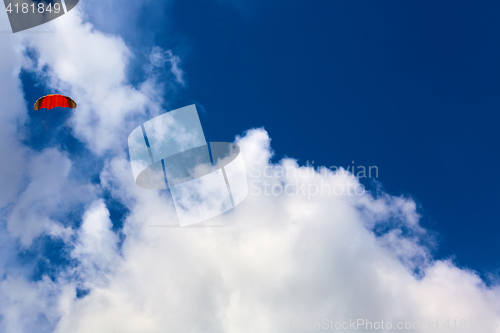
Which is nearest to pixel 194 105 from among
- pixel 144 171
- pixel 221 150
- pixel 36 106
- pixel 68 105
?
pixel 221 150

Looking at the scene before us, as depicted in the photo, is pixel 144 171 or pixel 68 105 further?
pixel 68 105

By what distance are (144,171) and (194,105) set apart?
469 inches

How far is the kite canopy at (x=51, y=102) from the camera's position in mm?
60097

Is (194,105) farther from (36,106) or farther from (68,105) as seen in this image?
(36,106)

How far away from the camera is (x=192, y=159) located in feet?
189

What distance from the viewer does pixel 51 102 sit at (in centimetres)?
6075

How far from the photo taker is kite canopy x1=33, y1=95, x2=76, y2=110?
60.1 meters

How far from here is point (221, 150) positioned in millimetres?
58344

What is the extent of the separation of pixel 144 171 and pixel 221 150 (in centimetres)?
1139

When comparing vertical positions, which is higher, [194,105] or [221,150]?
[194,105]

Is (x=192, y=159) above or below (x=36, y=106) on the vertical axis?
below

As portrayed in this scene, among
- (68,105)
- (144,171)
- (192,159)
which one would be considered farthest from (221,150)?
(68,105)

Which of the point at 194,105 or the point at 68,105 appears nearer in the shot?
the point at 194,105

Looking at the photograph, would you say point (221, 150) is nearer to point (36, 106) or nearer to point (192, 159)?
point (192, 159)
